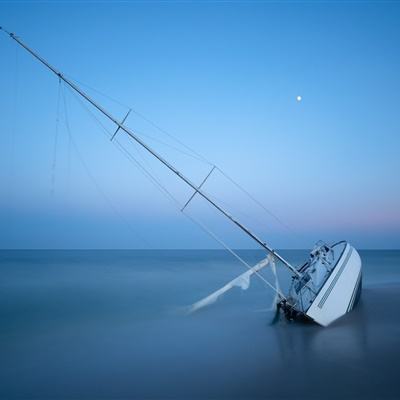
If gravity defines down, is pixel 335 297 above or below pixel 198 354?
above

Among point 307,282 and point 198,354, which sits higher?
point 307,282

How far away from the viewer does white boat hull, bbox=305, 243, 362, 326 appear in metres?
12.5

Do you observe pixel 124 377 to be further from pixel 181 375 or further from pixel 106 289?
pixel 106 289

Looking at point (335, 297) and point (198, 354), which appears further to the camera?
point (335, 297)

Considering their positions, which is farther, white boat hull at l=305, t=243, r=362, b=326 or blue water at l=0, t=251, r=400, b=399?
white boat hull at l=305, t=243, r=362, b=326

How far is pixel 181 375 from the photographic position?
912 cm

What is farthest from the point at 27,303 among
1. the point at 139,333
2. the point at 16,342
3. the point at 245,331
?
the point at 245,331

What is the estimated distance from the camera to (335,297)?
13.0m

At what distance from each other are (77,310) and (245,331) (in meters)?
10.5

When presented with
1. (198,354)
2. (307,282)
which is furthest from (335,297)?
(198,354)

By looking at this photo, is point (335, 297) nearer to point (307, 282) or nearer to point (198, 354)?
point (307, 282)

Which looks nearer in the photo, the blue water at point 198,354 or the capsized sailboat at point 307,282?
the blue water at point 198,354

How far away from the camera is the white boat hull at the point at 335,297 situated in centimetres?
1253

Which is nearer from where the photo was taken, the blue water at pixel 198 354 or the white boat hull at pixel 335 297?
the blue water at pixel 198 354
